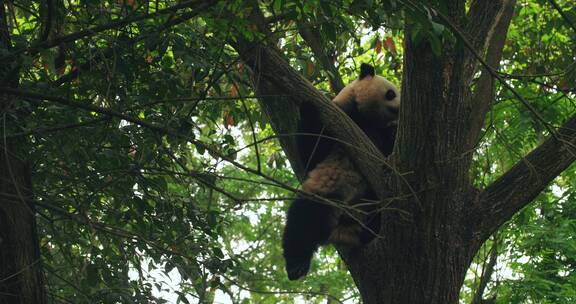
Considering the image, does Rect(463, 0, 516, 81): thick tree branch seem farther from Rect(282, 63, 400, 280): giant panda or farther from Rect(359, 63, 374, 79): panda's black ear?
Rect(359, 63, 374, 79): panda's black ear

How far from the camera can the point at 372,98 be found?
6223 millimetres

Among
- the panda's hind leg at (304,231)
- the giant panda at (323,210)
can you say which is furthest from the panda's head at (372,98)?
the panda's hind leg at (304,231)

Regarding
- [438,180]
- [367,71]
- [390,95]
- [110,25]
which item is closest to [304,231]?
[438,180]

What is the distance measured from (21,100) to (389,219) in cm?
206

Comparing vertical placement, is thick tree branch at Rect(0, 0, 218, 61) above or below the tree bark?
above

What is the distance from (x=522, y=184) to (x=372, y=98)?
2228 millimetres

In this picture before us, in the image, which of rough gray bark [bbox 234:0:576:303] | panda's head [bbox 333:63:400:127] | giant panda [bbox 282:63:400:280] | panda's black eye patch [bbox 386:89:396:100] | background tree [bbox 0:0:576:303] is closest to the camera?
background tree [bbox 0:0:576:303]

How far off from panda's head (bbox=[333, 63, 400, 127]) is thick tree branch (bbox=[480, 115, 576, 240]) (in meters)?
1.97

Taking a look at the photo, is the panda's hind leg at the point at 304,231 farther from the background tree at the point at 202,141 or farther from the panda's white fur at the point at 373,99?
the panda's white fur at the point at 373,99

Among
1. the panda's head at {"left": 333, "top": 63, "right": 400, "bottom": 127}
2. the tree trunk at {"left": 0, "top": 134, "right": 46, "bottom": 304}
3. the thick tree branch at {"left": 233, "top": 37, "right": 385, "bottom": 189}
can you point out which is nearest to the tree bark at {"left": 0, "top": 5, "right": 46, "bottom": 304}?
the tree trunk at {"left": 0, "top": 134, "right": 46, "bottom": 304}

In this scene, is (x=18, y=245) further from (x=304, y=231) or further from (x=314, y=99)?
(x=304, y=231)

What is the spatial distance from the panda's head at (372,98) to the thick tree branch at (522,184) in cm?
197

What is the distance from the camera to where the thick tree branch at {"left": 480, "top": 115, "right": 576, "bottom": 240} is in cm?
416

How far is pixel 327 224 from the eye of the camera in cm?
515
